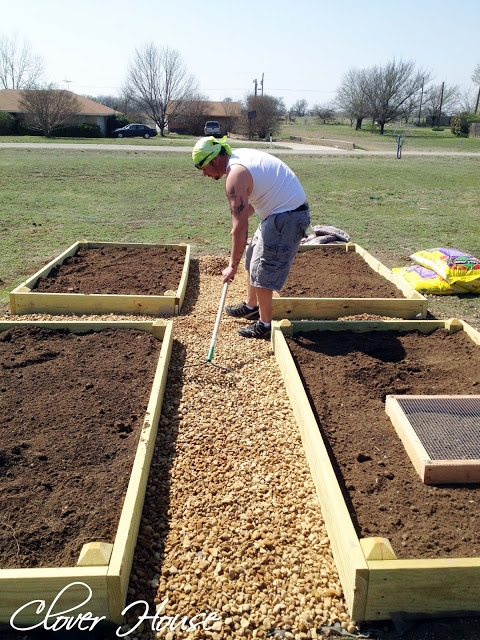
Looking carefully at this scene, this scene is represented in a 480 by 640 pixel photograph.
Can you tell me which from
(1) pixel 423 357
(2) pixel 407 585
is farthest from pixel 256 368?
(2) pixel 407 585

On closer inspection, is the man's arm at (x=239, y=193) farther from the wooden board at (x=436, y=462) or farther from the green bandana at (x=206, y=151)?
the wooden board at (x=436, y=462)

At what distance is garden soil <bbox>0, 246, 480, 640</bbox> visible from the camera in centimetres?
249

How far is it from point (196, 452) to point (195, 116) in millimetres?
50175

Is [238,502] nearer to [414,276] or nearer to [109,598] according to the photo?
[109,598]

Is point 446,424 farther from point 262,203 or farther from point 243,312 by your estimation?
point 243,312

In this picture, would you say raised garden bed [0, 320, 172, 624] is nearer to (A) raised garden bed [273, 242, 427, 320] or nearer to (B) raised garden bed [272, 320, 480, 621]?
(B) raised garden bed [272, 320, 480, 621]

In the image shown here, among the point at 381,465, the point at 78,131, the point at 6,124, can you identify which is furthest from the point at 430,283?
the point at 6,124

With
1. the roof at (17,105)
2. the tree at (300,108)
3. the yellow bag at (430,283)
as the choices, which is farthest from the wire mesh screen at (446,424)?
the tree at (300,108)

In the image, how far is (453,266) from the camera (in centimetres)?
625

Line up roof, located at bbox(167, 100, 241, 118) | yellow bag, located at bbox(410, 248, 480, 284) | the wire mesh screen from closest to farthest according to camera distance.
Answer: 1. the wire mesh screen
2. yellow bag, located at bbox(410, 248, 480, 284)
3. roof, located at bbox(167, 100, 241, 118)

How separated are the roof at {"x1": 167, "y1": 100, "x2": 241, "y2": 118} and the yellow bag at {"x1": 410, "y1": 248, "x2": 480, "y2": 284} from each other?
4847cm

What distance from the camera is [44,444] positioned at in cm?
312

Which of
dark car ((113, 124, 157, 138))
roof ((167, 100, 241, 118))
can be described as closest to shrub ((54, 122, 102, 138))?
Result: dark car ((113, 124, 157, 138))

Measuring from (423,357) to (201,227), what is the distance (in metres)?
5.82
